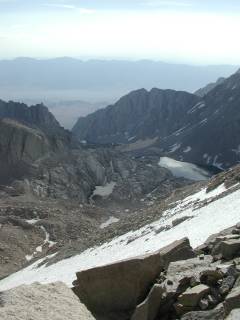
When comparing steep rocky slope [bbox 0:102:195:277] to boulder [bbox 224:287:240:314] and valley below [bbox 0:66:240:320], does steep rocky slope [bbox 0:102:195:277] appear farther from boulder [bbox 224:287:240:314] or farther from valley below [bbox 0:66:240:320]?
boulder [bbox 224:287:240:314]

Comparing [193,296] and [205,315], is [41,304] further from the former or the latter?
[205,315]

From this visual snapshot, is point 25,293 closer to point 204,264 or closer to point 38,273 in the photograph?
point 204,264

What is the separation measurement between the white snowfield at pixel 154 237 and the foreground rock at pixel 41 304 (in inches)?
496

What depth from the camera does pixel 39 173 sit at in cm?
13150

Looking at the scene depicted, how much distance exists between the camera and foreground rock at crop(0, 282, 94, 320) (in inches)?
506

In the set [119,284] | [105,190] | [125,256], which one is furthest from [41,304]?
[105,190]

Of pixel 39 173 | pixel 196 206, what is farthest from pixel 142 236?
pixel 39 173

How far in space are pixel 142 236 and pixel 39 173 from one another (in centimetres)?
9571

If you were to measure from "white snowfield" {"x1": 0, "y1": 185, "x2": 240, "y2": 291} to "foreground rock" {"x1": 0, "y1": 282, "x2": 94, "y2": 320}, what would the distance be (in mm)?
12592

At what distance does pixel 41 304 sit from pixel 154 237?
21622 mm

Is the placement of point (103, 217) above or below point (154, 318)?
below

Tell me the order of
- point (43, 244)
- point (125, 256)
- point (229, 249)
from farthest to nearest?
point (43, 244)
point (125, 256)
point (229, 249)

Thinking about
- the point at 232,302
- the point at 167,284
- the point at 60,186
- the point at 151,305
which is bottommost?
the point at 60,186

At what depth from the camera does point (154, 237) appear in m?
34.8
